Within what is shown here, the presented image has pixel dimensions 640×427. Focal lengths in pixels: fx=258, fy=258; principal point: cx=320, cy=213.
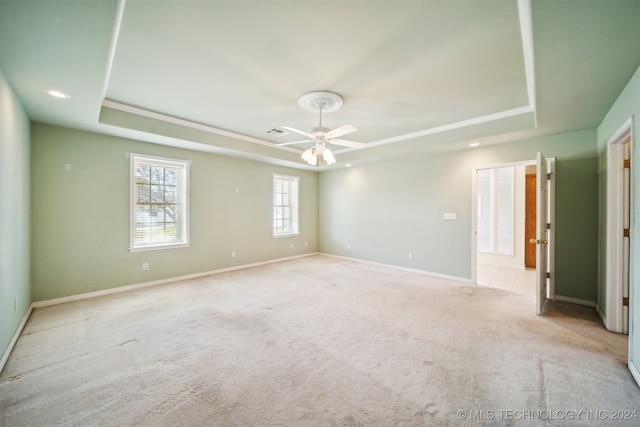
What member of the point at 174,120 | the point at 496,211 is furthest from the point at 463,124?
the point at 174,120

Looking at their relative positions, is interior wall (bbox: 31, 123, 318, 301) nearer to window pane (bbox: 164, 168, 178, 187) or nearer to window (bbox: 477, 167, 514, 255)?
window pane (bbox: 164, 168, 178, 187)

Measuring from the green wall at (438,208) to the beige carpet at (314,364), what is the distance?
3.34ft

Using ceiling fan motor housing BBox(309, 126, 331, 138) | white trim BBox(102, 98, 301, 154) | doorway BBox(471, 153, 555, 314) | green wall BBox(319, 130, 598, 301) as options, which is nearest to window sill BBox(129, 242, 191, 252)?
white trim BBox(102, 98, 301, 154)

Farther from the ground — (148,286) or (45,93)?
(45,93)

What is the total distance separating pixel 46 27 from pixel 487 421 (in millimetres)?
3748

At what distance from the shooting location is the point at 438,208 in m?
5.07

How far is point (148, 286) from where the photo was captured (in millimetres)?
4348

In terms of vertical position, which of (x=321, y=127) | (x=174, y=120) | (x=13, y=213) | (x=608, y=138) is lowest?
(x=13, y=213)

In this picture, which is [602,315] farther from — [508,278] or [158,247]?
[158,247]

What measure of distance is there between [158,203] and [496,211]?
7.45 metres

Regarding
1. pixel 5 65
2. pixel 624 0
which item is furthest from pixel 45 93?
pixel 624 0

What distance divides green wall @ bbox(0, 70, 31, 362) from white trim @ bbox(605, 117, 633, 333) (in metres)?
5.89

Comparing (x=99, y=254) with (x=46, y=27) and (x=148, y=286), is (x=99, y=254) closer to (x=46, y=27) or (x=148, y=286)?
(x=148, y=286)

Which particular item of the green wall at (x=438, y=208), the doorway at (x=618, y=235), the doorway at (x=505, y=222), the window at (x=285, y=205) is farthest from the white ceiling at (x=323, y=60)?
the window at (x=285, y=205)
